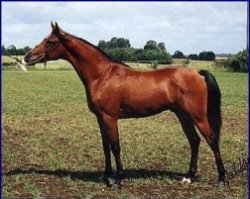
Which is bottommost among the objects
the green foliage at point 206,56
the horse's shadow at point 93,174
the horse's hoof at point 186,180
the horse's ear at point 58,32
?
the horse's shadow at point 93,174

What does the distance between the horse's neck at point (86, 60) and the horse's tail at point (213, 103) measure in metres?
1.72

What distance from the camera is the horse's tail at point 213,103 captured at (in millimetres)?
7188

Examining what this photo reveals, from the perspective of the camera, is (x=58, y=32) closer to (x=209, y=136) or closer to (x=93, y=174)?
(x=93, y=174)

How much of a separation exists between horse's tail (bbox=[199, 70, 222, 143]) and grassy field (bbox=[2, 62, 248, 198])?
3.01 ft

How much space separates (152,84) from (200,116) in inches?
37.5

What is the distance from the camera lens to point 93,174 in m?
7.82

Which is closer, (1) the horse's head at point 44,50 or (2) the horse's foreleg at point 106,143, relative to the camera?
(1) the horse's head at point 44,50

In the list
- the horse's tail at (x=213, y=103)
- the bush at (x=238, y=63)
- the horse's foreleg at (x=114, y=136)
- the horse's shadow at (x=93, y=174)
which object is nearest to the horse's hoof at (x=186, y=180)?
the horse's shadow at (x=93, y=174)

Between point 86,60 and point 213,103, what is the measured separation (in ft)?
7.49

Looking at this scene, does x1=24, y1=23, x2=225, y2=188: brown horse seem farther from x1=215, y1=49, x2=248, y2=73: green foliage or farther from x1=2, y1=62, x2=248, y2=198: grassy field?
x1=215, y1=49, x2=248, y2=73: green foliage

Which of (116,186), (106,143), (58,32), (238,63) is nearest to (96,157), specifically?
(106,143)

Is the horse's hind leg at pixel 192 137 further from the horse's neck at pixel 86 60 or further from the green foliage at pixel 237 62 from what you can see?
the green foliage at pixel 237 62

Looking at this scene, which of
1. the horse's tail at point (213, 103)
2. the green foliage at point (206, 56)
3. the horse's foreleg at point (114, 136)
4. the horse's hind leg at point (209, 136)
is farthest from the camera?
the green foliage at point (206, 56)

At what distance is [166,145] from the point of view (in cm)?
994
